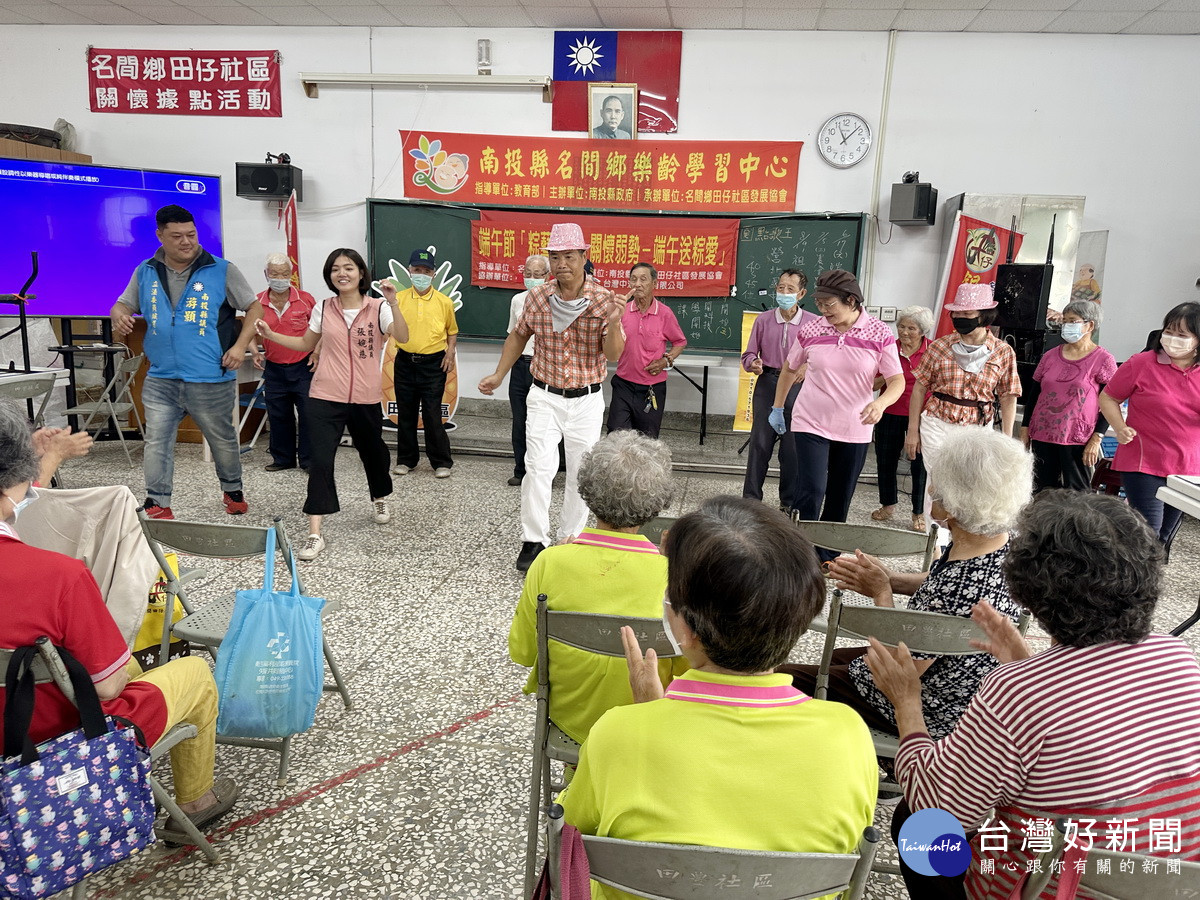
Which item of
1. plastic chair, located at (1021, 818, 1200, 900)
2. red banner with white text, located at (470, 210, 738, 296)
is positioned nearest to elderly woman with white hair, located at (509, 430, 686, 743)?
plastic chair, located at (1021, 818, 1200, 900)

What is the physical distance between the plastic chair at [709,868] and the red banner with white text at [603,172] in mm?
6078

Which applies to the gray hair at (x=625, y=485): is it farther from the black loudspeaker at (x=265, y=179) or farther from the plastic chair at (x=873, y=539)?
the black loudspeaker at (x=265, y=179)

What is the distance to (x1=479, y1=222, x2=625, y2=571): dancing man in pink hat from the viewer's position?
3555 mm

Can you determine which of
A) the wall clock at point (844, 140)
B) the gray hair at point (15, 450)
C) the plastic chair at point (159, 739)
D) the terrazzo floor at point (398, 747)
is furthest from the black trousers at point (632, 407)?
the gray hair at point (15, 450)

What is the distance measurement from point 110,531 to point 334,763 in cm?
88

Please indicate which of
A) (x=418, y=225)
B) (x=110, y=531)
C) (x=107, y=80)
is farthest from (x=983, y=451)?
(x=107, y=80)

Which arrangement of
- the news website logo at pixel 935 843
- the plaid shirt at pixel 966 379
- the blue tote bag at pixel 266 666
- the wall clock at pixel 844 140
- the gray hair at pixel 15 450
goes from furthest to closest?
the wall clock at pixel 844 140, the plaid shirt at pixel 966 379, the blue tote bag at pixel 266 666, the gray hair at pixel 15 450, the news website logo at pixel 935 843

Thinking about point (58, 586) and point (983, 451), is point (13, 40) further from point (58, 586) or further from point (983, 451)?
point (983, 451)

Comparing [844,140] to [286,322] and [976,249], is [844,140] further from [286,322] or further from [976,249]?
[286,322]

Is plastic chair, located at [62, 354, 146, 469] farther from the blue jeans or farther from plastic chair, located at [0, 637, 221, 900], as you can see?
plastic chair, located at [0, 637, 221, 900]

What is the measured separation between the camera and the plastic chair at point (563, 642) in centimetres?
147

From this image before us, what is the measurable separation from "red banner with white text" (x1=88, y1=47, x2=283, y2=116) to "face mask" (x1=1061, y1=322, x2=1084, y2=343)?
20.7 ft

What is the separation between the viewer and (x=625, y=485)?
6.48ft

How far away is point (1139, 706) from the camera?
1042 millimetres
